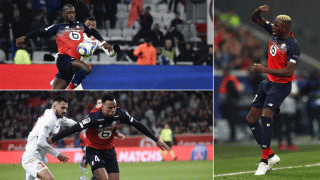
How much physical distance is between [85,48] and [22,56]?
5.26 m

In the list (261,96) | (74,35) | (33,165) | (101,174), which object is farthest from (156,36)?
(101,174)

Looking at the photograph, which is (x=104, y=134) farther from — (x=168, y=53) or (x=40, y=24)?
(x=168, y=53)

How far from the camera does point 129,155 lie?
640 inches

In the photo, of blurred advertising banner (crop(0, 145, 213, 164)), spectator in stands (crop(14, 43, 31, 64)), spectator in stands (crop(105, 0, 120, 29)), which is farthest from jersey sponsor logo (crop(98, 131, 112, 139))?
spectator in stands (crop(105, 0, 120, 29))

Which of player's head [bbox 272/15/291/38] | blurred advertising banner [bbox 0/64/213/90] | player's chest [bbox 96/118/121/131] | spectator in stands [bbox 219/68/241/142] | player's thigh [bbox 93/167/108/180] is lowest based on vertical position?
spectator in stands [bbox 219/68/241/142]

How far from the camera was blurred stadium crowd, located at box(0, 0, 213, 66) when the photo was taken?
13688mm

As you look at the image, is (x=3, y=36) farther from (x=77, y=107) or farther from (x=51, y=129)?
(x=51, y=129)

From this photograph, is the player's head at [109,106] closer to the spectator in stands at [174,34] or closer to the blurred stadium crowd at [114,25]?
the blurred stadium crowd at [114,25]

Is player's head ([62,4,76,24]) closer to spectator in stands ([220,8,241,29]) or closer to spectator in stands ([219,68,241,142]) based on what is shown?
spectator in stands ([219,68,241,142])

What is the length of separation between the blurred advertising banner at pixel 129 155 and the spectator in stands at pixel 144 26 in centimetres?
415

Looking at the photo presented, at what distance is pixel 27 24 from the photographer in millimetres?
13312

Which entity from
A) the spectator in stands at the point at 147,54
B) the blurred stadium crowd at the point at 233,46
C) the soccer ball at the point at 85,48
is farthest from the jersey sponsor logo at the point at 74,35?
the blurred stadium crowd at the point at 233,46

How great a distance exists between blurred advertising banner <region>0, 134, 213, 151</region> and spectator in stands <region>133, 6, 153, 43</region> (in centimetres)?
435

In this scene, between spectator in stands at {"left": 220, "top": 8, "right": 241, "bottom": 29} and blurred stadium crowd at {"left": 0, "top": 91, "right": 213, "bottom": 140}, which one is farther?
spectator in stands at {"left": 220, "top": 8, "right": 241, "bottom": 29}
